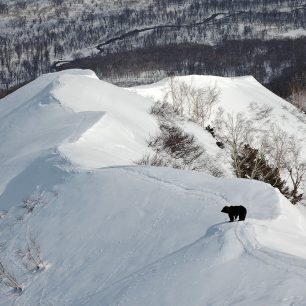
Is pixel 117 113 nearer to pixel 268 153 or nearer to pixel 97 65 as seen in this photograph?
pixel 268 153

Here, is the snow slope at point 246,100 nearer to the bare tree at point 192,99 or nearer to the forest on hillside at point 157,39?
the bare tree at point 192,99

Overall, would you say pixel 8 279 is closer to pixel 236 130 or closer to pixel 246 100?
pixel 236 130

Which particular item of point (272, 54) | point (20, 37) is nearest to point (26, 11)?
point (20, 37)

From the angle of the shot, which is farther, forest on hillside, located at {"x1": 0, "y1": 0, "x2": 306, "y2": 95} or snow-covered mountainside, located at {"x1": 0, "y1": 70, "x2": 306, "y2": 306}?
forest on hillside, located at {"x1": 0, "y1": 0, "x2": 306, "y2": 95}

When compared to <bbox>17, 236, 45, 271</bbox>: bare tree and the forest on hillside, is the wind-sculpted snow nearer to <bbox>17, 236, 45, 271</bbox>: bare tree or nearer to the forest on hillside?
<bbox>17, 236, 45, 271</bbox>: bare tree

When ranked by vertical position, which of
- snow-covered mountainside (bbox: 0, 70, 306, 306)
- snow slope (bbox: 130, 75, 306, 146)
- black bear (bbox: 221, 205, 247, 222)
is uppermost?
black bear (bbox: 221, 205, 247, 222)

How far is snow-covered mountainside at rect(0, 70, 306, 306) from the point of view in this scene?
12.7m

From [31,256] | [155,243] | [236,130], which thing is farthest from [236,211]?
[236,130]

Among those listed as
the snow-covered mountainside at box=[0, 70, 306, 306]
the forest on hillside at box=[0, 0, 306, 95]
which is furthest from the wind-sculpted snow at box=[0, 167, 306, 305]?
the forest on hillside at box=[0, 0, 306, 95]

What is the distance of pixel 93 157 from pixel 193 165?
836cm

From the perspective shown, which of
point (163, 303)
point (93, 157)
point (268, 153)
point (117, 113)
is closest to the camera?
point (163, 303)

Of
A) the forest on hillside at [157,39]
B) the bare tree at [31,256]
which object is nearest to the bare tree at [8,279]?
the bare tree at [31,256]

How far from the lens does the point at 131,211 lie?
17672 millimetres

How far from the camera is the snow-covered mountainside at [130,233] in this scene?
12.7m
